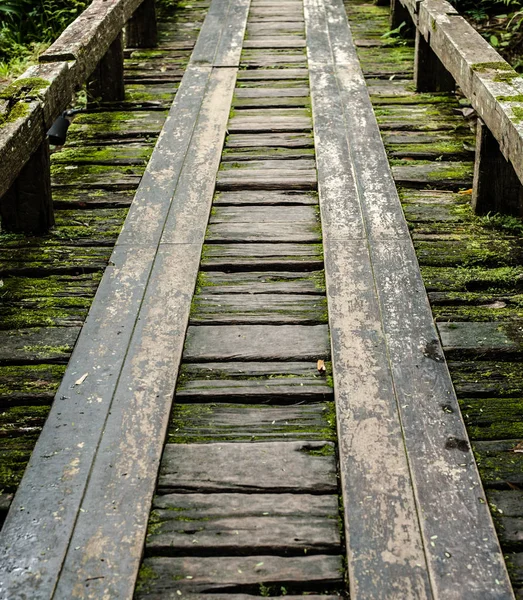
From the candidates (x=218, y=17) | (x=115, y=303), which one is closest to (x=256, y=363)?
(x=115, y=303)

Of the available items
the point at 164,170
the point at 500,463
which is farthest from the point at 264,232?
the point at 500,463

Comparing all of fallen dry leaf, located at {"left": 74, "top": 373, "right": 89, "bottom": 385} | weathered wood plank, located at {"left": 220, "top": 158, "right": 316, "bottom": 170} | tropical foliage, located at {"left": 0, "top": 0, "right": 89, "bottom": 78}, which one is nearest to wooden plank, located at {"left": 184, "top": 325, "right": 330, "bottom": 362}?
fallen dry leaf, located at {"left": 74, "top": 373, "right": 89, "bottom": 385}

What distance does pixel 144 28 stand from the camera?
6.92m

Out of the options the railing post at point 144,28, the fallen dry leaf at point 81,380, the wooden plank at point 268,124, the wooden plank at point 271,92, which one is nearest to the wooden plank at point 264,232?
the fallen dry leaf at point 81,380

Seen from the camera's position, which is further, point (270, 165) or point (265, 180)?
point (270, 165)

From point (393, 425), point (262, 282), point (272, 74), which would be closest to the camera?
point (393, 425)

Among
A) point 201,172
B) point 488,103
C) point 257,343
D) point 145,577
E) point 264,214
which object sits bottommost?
point 145,577

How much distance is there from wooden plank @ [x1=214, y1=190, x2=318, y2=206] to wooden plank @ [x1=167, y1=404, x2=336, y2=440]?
1.59 meters

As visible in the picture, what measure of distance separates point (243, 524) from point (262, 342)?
910mm

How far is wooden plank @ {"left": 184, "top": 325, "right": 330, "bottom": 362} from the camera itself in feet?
9.20

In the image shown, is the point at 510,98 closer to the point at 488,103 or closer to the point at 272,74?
the point at 488,103

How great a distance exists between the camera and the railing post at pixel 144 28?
692 cm

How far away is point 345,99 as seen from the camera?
5.22m

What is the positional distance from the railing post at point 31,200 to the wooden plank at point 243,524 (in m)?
1.98
